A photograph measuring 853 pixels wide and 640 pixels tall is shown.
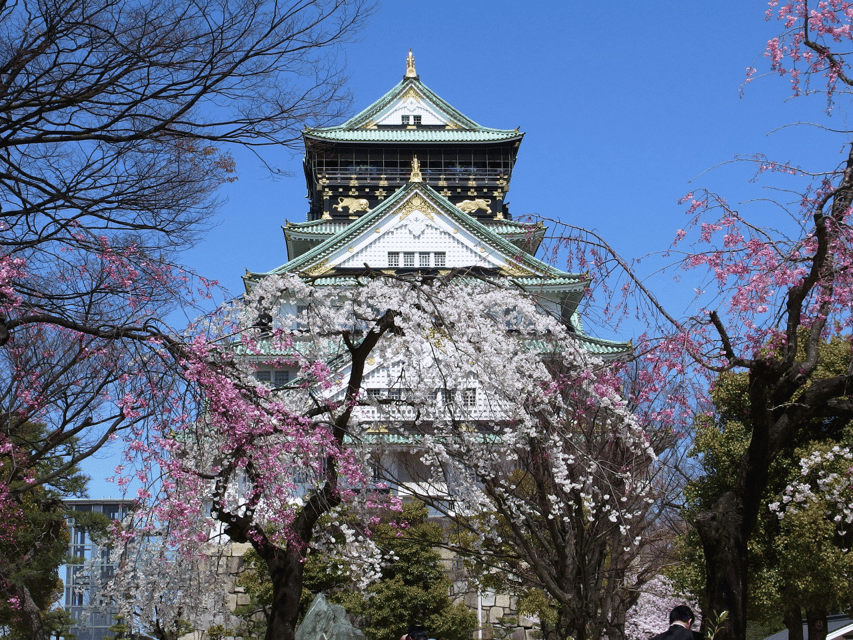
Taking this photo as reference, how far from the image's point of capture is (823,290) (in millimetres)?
7473

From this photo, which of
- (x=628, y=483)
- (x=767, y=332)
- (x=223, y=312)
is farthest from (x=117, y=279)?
(x=628, y=483)

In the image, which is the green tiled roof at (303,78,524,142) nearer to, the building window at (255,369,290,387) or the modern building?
the building window at (255,369,290,387)

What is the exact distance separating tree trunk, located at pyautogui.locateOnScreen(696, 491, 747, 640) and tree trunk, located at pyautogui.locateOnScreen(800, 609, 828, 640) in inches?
317

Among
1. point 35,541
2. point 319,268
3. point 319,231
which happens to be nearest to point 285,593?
point 35,541

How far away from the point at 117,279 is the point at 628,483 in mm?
6728

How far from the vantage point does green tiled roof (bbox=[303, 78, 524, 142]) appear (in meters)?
34.9

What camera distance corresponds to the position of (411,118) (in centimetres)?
3725

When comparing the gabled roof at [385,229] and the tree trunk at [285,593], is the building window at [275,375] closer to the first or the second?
the gabled roof at [385,229]

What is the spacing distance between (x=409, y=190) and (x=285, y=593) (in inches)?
833

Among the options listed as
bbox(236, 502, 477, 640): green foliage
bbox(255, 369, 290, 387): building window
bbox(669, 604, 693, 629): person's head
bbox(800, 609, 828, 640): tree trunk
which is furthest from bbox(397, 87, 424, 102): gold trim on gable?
bbox(669, 604, 693, 629): person's head

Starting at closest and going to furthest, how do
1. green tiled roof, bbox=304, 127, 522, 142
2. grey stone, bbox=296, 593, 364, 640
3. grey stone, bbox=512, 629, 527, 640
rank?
grey stone, bbox=296, 593, 364, 640, grey stone, bbox=512, 629, 527, 640, green tiled roof, bbox=304, 127, 522, 142

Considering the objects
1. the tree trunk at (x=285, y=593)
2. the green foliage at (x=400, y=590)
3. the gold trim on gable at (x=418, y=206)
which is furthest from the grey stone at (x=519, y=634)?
the tree trunk at (x=285, y=593)

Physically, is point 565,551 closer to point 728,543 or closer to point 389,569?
point 728,543

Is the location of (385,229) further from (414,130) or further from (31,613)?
(31,613)
